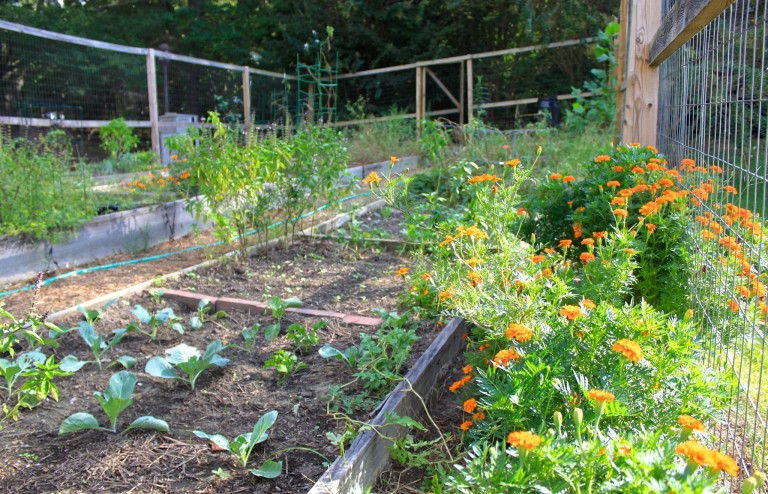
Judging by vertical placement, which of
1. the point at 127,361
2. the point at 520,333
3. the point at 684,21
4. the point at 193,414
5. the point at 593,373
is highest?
the point at 684,21

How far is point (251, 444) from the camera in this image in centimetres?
195

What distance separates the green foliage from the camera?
401 cm

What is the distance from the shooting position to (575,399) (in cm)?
146


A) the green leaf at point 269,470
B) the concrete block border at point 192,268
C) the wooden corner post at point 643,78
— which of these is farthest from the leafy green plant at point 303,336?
the wooden corner post at point 643,78

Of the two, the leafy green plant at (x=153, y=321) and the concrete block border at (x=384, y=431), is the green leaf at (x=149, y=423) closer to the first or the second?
the concrete block border at (x=384, y=431)

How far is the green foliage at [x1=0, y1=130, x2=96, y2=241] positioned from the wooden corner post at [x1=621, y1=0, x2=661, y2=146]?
3933mm

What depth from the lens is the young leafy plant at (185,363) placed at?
2412 mm

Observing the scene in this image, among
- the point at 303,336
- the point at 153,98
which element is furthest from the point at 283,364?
the point at 153,98

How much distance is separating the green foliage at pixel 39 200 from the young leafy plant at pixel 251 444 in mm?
2763

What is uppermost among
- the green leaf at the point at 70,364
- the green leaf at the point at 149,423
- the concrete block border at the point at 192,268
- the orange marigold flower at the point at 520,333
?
the orange marigold flower at the point at 520,333

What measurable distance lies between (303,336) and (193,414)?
27.8 inches

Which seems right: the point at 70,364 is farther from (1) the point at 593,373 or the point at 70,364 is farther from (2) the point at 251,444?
(1) the point at 593,373

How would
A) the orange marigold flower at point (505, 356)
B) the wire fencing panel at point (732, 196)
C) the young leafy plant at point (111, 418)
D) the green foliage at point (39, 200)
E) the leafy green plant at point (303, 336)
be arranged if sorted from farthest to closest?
the green foliage at point (39, 200)
the leafy green plant at point (303, 336)
the young leafy plant at point (111, 418)
the wire fencing panel at point (732, 196)
the orange marigold flower at point (505, 356)

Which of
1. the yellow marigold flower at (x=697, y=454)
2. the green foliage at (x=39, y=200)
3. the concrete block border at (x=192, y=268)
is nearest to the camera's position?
the yellow marigold flower at (x=697, y=454)
